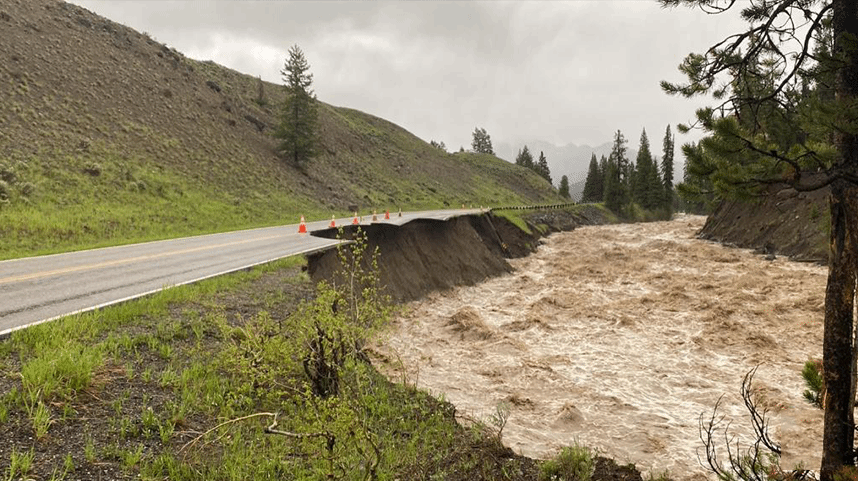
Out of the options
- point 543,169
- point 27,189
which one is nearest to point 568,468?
point 27,189

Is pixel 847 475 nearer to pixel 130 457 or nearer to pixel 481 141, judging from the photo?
pixel 130 457

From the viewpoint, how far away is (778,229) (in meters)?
33.8

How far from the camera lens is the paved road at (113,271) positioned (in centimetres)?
773

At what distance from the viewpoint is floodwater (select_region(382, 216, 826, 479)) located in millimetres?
8547

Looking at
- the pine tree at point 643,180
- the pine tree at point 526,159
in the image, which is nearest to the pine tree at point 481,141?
the pine tree at point 526,159

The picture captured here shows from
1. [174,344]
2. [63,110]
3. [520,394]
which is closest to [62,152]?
[63,110]

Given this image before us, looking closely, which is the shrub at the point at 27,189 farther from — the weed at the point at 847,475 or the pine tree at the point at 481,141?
the pine tree at the point at 481,141

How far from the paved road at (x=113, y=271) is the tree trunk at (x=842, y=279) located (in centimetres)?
1050

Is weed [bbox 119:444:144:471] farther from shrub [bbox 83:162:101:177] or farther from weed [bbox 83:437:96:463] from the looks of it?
shrub [bbox 83:162:101:177]

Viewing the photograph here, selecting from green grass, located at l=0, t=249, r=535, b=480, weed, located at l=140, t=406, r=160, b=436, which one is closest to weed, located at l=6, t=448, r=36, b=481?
green grass, located at l=0, t=249, r=535, b=480

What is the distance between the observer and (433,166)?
80000mm

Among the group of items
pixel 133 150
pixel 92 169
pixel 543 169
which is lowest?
pixel 92 169

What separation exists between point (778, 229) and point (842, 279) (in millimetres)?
37205

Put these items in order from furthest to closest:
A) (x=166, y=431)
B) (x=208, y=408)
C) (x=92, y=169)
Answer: (x=92, y=169)
(x=208, y=408)
(x=166, y=431)
